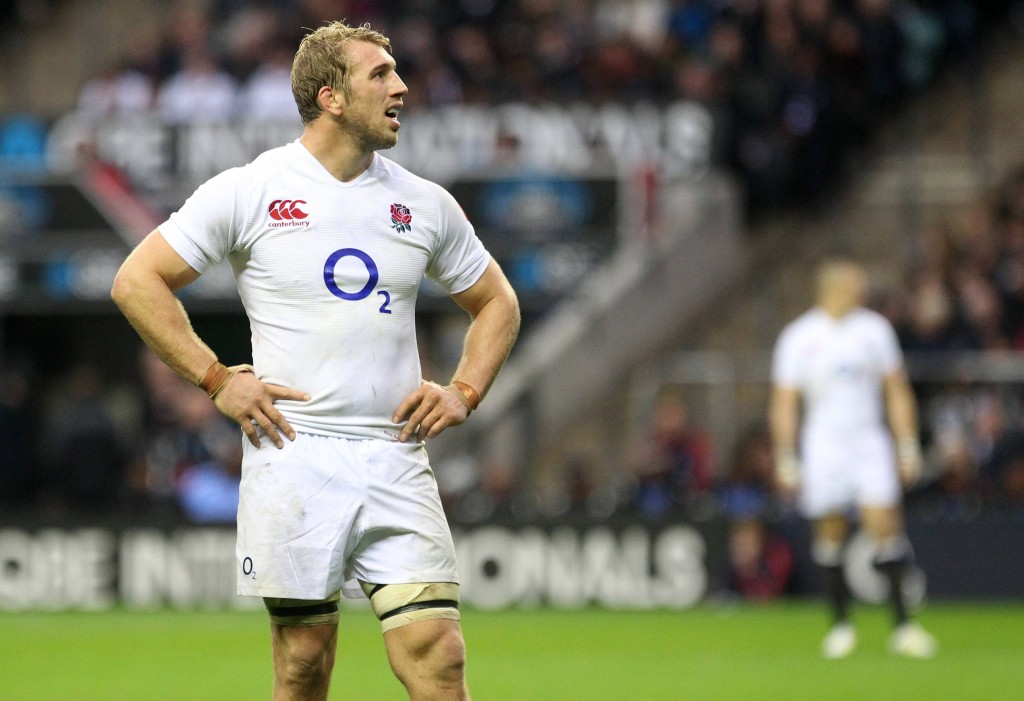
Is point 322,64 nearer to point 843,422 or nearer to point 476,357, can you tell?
point 476,357

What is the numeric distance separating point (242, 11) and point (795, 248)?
→ 7398 mm

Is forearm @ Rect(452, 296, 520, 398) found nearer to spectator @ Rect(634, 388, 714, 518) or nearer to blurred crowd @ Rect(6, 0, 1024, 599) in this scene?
blurred crowd @ Rect(6, 0, 1024, 599)

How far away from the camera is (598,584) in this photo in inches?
658

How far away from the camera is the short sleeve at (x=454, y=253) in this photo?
20.3 ft

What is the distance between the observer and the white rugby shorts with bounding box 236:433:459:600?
5.84 m

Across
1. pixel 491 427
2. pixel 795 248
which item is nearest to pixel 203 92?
pixel 491 427

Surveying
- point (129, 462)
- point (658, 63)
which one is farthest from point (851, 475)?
point (129, 462)

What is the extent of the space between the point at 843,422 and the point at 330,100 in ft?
25.7

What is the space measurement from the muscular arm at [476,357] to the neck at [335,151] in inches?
24.0

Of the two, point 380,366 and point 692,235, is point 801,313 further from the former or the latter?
point 380,366

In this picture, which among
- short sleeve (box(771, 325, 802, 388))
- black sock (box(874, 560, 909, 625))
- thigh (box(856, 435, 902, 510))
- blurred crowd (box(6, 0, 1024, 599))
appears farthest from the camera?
blurred crowd (box(6, 0, 1024, 599))

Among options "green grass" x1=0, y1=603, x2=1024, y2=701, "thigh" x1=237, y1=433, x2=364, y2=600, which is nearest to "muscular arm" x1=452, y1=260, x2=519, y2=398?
"thigh" x1=237, y1=433, x2=364, y2=600

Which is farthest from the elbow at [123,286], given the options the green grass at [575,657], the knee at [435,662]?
the green grass at [575,657]

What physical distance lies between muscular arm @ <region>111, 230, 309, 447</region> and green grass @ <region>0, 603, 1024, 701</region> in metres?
4.24
